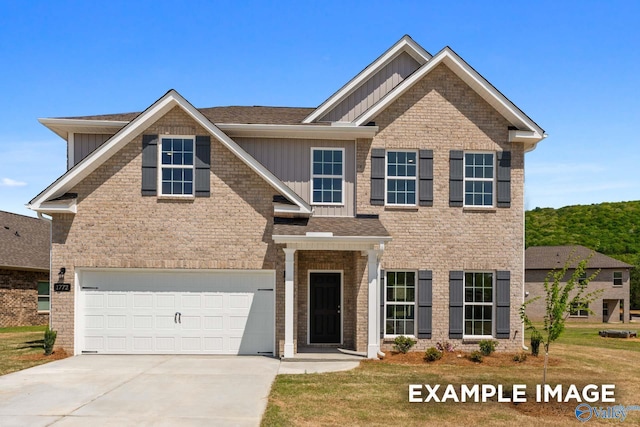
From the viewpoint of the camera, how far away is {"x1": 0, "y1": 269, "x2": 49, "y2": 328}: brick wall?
27297 millimetres

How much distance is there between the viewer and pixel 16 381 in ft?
41.4

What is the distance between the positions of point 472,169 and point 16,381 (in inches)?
518

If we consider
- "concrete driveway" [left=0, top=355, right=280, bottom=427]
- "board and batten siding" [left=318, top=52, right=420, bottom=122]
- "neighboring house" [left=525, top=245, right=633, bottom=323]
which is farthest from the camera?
"neighboring house" [left=525, top=245, right=633, bottom=323]

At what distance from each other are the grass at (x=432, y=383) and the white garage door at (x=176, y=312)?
3.57 metres

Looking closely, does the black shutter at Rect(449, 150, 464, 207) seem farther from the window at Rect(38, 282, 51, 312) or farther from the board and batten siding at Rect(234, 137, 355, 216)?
the window at Rect(38, 282, 51, 312)

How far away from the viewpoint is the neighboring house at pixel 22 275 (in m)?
27.4

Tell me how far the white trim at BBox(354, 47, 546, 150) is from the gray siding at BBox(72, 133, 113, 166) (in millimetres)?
7454

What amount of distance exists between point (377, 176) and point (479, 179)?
3.10m

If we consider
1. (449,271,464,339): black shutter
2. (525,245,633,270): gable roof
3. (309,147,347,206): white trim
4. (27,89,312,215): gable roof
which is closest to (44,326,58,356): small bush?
(27,89,312,215): gable roof

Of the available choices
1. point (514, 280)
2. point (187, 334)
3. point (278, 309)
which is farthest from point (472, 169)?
point (187, 334)

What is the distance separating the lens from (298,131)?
1748cm

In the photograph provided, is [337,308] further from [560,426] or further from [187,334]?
[560,426]

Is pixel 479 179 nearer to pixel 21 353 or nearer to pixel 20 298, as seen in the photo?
pixel 21 353

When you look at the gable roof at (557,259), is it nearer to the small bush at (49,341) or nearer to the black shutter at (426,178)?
the black shutter at (426,178)
